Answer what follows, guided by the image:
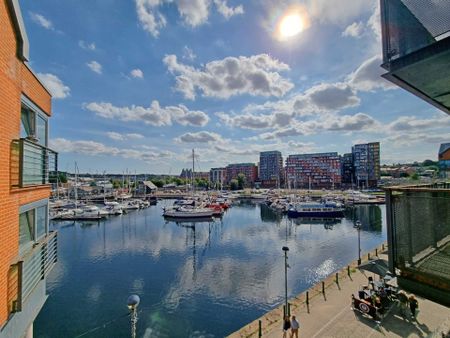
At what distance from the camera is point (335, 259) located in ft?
92.6

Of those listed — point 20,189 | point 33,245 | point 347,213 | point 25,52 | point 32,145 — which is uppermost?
point 25,52

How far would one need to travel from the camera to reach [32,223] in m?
6.59

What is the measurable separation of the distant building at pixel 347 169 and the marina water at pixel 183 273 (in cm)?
9917

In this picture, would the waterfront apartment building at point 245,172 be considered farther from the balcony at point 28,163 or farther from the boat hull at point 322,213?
the balcony at point 28,163

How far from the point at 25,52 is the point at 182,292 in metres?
19.9

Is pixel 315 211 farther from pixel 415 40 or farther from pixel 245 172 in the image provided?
pixel 245 172

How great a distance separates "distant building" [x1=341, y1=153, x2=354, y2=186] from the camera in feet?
457

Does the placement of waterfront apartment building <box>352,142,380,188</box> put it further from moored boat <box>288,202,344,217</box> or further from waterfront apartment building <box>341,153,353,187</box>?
moored boat <box>288,202,344,217</box>

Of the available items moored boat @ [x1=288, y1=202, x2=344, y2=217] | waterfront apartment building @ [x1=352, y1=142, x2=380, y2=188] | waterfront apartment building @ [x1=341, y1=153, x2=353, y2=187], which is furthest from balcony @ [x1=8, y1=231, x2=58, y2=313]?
waterfront apartment building @ [x1=341, y1=153, x2=353, y2=187]

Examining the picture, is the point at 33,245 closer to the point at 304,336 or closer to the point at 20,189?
the point at 20,189

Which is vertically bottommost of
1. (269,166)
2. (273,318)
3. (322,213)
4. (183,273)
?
(183,273)

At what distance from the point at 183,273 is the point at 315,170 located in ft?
440

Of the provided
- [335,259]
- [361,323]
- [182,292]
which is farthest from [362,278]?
[182,292]

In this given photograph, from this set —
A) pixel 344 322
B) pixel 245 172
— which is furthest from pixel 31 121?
pixel 245 172
